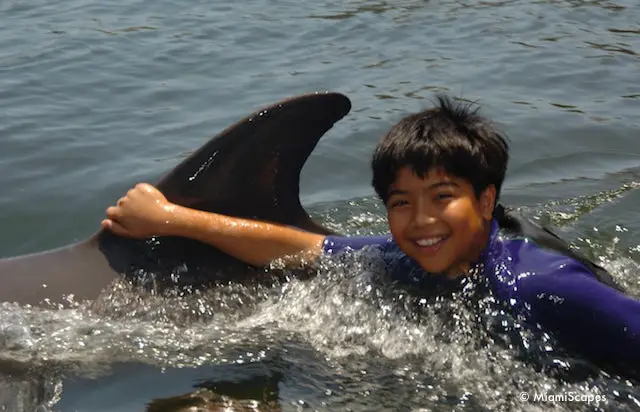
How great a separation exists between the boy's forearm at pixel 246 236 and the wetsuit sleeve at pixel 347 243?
3cm

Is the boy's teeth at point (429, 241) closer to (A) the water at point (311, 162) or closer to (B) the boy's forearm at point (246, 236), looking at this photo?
(A) the water at point (311, 162)

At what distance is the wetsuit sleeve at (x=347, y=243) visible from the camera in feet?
14.2

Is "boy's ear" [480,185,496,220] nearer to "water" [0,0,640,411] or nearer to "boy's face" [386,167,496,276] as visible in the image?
"boy's face" [386,167,496,276]

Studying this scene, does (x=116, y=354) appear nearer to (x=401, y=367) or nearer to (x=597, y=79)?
(x=401, y=367)

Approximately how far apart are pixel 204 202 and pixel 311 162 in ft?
9.07

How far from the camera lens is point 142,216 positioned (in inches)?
161

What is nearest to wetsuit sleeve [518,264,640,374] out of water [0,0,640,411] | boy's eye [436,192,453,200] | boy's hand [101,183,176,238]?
water [0,0,640,411]

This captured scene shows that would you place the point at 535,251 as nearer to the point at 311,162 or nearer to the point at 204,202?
the point at 204,202

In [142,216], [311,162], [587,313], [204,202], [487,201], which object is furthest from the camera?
[311,162]

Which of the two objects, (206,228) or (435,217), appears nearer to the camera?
(435,217)

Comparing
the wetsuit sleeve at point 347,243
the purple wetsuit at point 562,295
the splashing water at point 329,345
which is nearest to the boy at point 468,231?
the purple wetsuit at point 562,295

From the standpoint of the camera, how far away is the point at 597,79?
348 inches

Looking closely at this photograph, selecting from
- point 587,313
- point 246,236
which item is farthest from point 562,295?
point 246,236

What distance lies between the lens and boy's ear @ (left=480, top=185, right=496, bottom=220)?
13.0 ft
